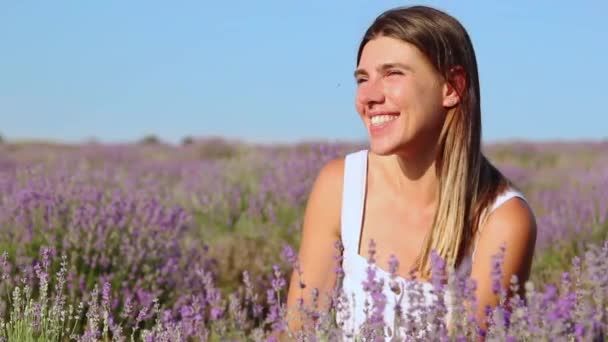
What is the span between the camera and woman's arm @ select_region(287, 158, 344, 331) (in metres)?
3.32

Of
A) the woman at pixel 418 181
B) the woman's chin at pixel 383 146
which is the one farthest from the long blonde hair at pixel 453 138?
the woman's chin at pixel 383 146

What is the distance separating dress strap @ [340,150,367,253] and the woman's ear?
18.1 inches

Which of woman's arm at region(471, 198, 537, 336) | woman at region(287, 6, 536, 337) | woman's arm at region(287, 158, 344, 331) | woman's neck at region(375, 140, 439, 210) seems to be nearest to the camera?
woman's arm at region(471, 198, 537, 336)

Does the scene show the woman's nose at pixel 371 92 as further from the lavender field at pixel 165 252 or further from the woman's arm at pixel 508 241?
the lavender field at pixel 165 252

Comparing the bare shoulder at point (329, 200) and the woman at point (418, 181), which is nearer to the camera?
the woman at point (418, 181)

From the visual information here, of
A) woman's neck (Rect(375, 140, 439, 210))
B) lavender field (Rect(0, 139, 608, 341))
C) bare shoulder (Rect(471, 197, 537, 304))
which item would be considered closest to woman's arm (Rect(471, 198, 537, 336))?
bare shoulder (Rect(471, 197, 537, 304))

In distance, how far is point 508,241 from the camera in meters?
2.90

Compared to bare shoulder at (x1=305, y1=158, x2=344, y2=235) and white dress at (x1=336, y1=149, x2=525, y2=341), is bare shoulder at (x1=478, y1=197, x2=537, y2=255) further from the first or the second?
bare shoulder at (x1=305, y1=158, x2=344, y2=235)

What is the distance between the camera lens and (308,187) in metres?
7.07

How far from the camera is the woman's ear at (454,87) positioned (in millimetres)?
3080

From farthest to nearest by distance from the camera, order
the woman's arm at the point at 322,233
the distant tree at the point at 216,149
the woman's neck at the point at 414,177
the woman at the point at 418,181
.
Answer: the distant tree at the point at 216,149 → the woman's arm at the point at 322,233 → the woman's neck at the point at 414,177 → the woman at the point at 418,181

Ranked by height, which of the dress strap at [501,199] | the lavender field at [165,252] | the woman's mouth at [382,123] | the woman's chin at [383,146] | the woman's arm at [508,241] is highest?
the woman's mouth at [382,123]

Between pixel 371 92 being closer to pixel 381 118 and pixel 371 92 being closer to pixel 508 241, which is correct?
pixel 381 118

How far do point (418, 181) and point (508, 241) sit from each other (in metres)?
0.46
